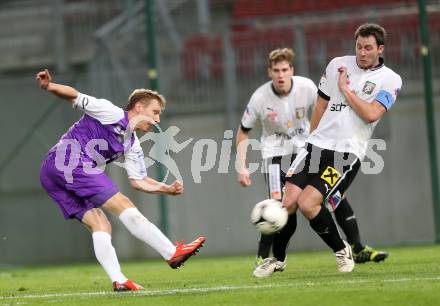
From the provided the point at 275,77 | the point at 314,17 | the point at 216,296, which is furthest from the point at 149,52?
the point at 216,296

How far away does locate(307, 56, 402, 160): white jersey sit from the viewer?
26.8ft

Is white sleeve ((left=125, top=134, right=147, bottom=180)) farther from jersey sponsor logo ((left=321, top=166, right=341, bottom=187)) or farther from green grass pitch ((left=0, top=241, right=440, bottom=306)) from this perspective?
jersey sponsor logo ((left=321, top=166, right=341, bottom=187))

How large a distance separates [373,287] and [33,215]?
844 cm

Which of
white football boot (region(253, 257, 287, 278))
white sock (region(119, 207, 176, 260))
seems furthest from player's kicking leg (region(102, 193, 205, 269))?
white football boot (region(253, 257, 287, 278))

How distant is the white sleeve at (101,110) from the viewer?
24.8 feet

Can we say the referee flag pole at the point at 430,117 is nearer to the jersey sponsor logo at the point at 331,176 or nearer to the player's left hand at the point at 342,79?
the player's left hand at the point at 342,79

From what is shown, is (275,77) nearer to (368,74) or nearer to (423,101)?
(368,74)

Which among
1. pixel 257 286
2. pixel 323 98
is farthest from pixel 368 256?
pixel 257 286

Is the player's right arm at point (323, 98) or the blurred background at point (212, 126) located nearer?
the player's right arm at point (323, 98)

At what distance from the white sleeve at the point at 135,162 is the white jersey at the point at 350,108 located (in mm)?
1467

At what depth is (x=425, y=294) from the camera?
20.6 feet

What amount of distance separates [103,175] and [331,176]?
186 centimetres

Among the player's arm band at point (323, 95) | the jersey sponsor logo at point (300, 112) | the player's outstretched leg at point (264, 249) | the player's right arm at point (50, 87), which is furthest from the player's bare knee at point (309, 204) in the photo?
the player's right arm at point (50, 87)

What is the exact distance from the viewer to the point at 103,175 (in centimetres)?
766
